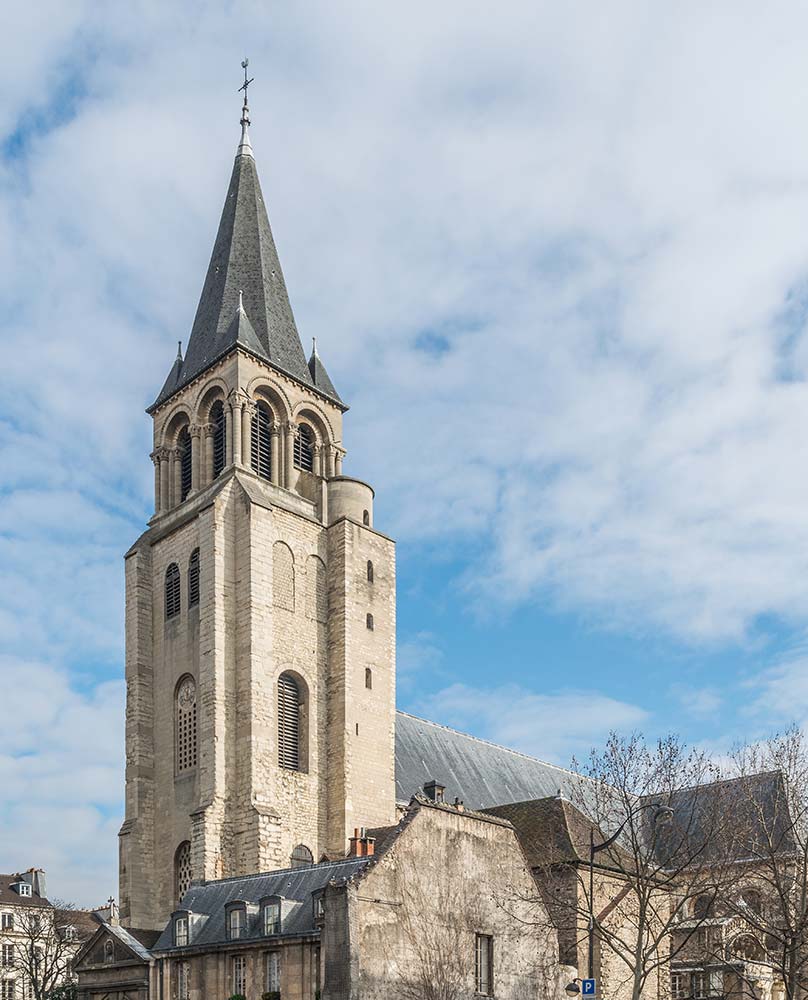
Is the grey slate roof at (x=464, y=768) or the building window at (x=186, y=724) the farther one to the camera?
the grey slate roof at (x=464, y=768)

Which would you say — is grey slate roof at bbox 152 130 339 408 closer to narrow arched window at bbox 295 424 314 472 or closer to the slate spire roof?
the slate spire roof

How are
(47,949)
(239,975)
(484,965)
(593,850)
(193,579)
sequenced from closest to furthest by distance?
(593,850)
(239,975)
(484,965)
(193,579)
(47,949)

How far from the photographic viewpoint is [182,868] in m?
45.5

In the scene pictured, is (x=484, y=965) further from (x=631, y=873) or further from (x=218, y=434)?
(x=218, y=434)

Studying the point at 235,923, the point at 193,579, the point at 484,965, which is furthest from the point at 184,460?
the point at 484,965

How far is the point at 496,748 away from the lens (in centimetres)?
5978

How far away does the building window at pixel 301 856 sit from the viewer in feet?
146

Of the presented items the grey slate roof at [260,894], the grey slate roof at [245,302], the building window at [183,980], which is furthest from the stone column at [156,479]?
the building window at [183,980]

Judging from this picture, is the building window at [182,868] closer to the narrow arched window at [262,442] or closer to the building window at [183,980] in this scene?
the building window at [183,980]

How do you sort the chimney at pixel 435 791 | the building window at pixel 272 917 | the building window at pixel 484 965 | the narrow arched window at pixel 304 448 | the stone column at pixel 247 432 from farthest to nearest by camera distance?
the narrow arched window at pixel 304 448 → the stone column at pixel 247 432 → the chimney at pixel 435 791 → the building window at pixel 484 965 → the building window at pixel 272 917

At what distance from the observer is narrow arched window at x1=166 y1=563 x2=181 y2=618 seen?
164 ft

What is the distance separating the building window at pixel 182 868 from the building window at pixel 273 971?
16.9 m

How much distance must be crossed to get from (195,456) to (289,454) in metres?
4.06

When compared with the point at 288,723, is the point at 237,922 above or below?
below
